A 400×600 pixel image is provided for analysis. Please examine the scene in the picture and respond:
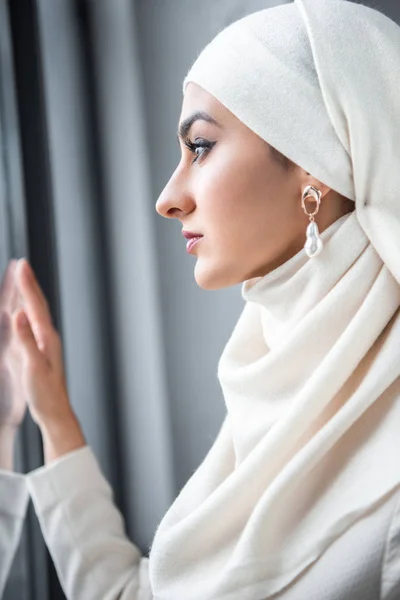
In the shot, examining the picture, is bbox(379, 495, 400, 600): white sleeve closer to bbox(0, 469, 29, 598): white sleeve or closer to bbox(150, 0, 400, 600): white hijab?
bbox(150, 0, 400, 600): white hijab

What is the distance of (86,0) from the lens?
1351 mm

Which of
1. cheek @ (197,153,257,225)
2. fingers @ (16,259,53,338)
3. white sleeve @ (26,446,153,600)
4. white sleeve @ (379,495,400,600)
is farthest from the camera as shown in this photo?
fingers @ (16,259,53,338)

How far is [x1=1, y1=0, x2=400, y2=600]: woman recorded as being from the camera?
0.72 meters

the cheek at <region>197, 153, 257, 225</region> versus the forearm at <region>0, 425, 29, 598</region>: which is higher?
the cheek at <region>197, 153, 257, 225</region>

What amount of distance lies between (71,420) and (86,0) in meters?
0.85

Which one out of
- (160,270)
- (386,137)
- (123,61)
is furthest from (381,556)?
(123,61)

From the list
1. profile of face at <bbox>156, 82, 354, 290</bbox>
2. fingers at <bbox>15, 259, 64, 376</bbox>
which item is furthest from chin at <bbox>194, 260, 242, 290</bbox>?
fingers at <bbox>15, 259, 64, 376</bbox>

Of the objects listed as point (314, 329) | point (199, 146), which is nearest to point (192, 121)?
point (199, 146)

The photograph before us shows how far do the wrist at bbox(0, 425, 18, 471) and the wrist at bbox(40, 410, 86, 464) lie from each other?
7 centimetres

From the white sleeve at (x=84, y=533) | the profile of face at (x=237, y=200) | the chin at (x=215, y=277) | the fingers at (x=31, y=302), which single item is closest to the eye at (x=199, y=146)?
the profile of face at (x=237, y=200)

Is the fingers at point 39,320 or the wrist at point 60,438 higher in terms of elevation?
the fingers at point 39,320

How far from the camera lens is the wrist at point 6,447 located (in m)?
1.03

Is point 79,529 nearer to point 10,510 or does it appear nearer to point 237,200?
point 10,510

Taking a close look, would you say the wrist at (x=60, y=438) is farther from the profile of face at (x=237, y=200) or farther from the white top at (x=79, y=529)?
the profile of face at (x=237, y=200)
